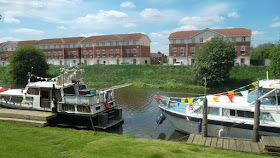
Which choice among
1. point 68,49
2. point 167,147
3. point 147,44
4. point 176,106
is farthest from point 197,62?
point 68,49

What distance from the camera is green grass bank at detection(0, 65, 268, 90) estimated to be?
40997 millimetres

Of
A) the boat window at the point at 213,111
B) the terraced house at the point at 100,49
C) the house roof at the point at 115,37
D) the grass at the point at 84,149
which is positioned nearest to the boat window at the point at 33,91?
the grass at the point at 84,149

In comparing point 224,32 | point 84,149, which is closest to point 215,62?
point 224,32

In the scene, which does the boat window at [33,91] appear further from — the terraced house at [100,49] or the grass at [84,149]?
the terraced house at [100,49]

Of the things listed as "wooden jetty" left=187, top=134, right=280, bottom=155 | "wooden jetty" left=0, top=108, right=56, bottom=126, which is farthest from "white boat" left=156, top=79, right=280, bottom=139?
"wooden jetty" left=0, top=108, right=56, bottom=126

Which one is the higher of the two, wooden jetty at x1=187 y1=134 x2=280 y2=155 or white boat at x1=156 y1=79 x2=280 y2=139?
white boat at x1=156 y1=79 x2=280 y2=139

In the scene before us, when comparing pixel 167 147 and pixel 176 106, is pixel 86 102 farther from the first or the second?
pixel 167 147

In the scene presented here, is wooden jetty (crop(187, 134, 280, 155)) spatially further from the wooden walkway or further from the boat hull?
the boat hull

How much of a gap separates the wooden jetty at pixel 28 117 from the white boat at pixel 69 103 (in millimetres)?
998

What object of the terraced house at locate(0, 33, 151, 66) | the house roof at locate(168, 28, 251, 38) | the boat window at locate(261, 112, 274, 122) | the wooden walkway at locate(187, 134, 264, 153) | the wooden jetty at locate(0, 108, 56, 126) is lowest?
the wooden walkway at locate(187, 134, 264, 153)

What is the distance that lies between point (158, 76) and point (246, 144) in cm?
3761

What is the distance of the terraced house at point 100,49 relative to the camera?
72.4 m

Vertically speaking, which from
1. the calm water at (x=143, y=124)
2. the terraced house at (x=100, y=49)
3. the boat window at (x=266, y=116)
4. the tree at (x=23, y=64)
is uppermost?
the terraced house at (x=100, y=49)

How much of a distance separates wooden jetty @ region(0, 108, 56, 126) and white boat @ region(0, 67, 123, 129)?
998 mm
